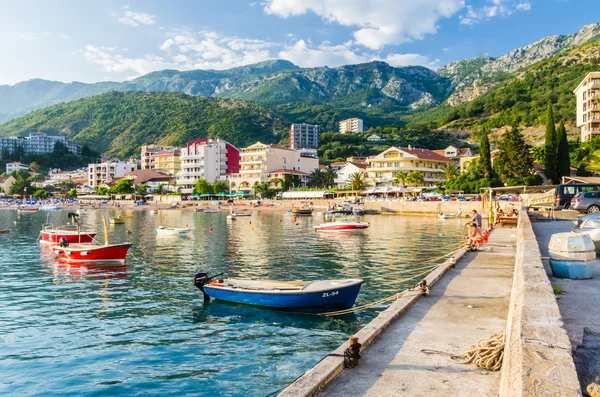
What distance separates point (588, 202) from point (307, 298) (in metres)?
28.0

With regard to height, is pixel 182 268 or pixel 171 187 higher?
→ pixel 171 187

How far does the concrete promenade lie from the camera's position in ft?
19.7

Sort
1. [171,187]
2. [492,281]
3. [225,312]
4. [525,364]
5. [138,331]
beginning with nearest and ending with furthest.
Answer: [525,364], [492,281], [138,331], [225,312], [171,187]

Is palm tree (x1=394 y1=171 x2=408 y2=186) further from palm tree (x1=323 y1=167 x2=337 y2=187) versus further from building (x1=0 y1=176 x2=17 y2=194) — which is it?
building (x1=0 y1=176 x2=17 y2=194)

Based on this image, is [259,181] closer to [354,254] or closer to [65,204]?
[65,204]

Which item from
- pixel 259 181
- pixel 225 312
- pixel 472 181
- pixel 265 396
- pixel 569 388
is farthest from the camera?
pixel 259 181

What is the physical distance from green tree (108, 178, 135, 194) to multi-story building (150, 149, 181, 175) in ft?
67.0

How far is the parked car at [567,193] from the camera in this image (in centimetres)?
3838

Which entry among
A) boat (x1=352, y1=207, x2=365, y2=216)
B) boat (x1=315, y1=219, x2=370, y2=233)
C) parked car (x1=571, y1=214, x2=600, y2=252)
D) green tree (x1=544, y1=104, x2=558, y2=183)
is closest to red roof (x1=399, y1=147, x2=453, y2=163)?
boat (x1=352, y1=207, x2=365, y2=216)

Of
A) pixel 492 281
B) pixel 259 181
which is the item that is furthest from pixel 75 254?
pixel 259 181

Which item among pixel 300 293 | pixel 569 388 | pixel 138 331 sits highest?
pixel 569 388

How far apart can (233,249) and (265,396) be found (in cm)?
2524

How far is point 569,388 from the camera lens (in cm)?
397

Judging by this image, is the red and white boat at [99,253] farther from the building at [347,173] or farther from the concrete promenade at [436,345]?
the building at [347,173]
